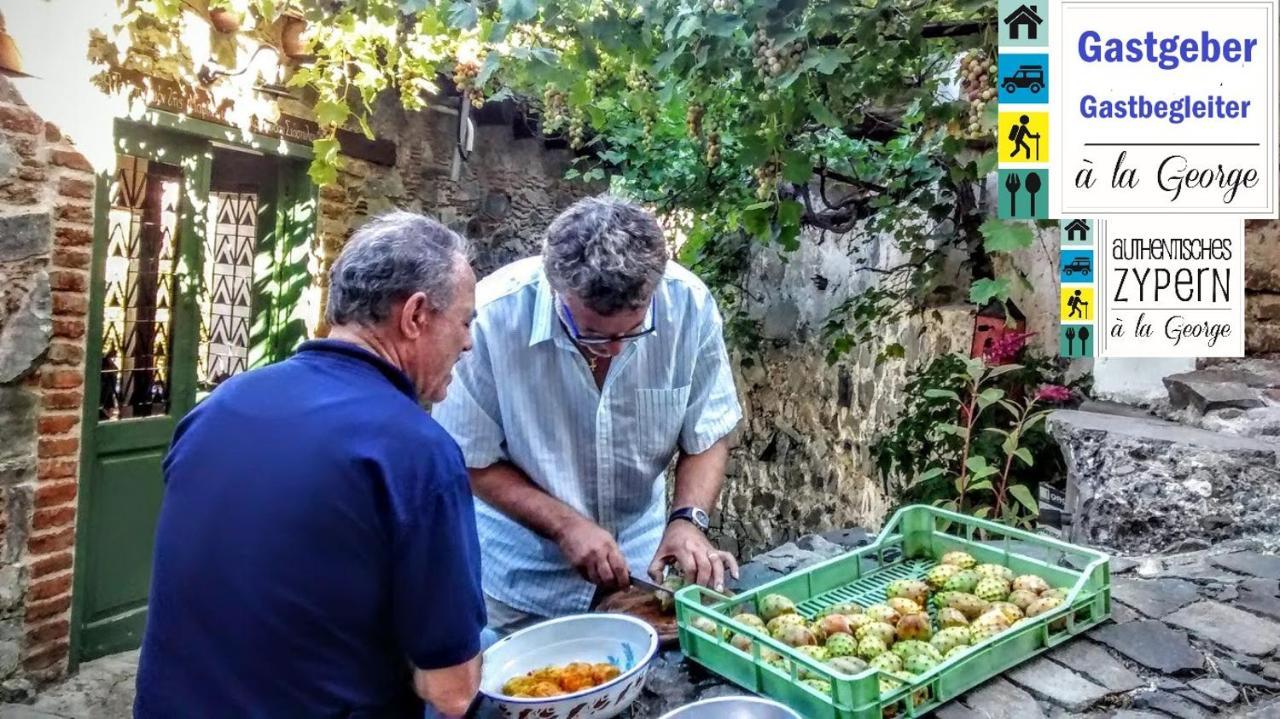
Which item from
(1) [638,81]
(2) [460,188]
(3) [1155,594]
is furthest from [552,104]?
(3) [1155,594]

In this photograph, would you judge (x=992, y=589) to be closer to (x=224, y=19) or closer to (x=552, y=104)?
(x=552, y=104)

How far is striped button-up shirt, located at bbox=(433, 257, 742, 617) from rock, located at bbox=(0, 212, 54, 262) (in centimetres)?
200

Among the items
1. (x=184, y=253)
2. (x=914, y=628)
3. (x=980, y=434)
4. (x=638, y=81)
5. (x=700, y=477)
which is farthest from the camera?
(x=184, y=253)

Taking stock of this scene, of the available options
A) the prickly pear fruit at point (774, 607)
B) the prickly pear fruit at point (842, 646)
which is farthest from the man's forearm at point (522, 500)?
the prickly pear fruit at point (842, 646)

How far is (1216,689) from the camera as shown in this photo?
1.67 metres

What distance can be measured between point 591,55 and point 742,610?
1.86 metres

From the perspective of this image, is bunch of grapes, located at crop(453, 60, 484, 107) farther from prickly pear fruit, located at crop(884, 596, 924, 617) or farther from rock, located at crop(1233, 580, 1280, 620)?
rock, located at crop(1233, 580, 1280, 620)

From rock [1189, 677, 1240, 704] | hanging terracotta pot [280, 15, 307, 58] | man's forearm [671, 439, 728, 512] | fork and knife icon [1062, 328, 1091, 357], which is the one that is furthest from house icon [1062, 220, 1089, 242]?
hanging terracotta pot [280, 15, 307, 58]

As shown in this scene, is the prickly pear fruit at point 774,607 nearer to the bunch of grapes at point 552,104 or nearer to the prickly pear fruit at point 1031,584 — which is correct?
the prickly pear fruit at point 1031,584

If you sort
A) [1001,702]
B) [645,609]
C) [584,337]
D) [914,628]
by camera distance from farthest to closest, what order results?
[584,337], [645,609], [914,628], [1001,702]

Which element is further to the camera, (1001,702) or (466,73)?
(466,73)

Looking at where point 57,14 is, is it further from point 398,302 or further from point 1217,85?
point 1217,85

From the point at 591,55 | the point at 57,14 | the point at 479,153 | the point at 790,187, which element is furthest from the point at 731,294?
the point at 57,14

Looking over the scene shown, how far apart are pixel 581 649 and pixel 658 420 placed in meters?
0.67
